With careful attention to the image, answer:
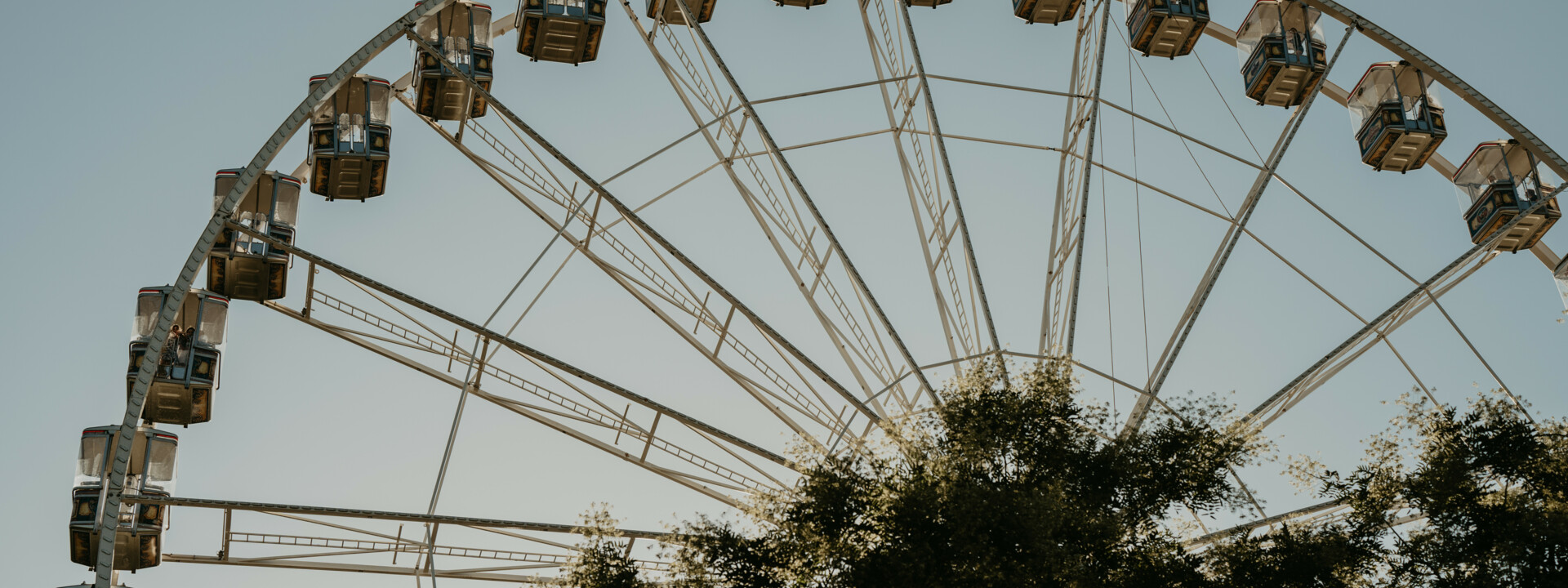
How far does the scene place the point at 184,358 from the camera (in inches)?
724

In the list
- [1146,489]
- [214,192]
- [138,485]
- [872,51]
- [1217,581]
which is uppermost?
[872,51]

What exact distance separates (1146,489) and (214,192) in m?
14.3

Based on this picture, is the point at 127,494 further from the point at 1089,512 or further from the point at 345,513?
the point at 1089,512

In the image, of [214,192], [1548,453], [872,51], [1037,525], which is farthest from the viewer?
[872,51]

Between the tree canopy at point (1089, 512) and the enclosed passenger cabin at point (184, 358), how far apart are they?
670 cm

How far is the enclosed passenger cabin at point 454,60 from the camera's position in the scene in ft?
66.3

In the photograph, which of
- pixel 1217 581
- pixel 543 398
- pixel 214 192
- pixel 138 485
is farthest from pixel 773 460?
pixel 214 192

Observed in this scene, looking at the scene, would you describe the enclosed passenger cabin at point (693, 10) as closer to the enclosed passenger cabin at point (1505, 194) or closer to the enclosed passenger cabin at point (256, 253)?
the enclosed passenger cabin at point (256, 253)

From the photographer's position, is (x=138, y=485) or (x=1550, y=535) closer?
(x=1550, y=535)

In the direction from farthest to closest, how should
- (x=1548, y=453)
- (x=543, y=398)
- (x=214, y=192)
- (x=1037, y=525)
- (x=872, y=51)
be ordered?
(x=872, y=51) < (x=214, y=192) < (x=543, y=398) < (x=1548, y=453) < (x=1037, y=525)

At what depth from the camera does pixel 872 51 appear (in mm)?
22688

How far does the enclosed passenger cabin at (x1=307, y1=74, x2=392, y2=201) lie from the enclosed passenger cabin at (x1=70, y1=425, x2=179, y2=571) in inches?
189

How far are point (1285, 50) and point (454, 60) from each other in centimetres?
1459

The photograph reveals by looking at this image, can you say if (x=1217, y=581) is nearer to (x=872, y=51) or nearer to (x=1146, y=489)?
(x=1146, y=489)
